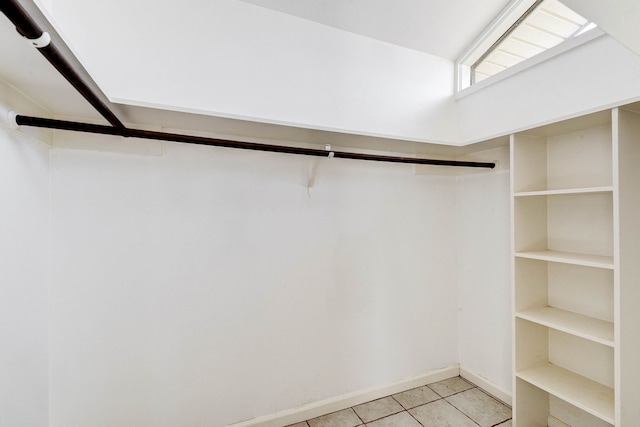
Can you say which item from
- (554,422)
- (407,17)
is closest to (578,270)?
(554,422)

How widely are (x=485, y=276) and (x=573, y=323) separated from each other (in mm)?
682

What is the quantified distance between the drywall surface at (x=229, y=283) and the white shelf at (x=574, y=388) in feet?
2.46

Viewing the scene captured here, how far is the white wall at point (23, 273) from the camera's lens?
108 centimetres

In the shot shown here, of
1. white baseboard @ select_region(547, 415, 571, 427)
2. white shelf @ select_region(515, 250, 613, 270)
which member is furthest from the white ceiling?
white baseboard @ select_region(547, 415, 571, 427)

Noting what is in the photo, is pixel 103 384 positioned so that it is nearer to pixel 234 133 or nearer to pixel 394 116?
pixel 234 133

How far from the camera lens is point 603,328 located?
4.72 ft

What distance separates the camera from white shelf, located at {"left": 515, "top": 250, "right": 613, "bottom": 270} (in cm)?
133

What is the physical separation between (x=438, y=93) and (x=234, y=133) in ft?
5.21

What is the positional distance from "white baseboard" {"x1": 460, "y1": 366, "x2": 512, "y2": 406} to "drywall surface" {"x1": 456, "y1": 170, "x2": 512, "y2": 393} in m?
0.02

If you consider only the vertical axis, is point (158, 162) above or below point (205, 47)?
below

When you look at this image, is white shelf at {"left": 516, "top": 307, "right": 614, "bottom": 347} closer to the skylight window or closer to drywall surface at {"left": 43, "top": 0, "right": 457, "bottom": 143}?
drywall surface at {"left": 43, "top": 0, "right": 457, "bottom": 143}

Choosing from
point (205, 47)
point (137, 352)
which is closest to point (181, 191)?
point (205, 47)

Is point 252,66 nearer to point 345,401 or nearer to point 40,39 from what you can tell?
point 40,39

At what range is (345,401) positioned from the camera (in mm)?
1968
